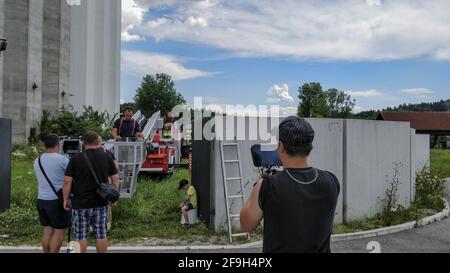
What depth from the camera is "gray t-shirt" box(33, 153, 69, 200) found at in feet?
17.5

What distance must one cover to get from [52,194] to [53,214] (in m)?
0.26

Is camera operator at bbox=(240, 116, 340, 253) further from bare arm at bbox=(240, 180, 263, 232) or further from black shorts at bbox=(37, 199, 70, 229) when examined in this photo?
black shorts at bbox=(37, 199, 70, 229)

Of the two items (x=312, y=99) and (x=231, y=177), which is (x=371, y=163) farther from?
(x=312, y=99)

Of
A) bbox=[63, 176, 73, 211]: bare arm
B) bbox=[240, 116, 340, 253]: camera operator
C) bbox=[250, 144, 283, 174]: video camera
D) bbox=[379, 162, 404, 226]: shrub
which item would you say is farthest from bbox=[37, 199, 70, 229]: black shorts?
bbox=[379, 162, 404, 226]: shrub

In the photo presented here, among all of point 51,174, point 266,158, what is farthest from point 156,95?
point 266,158

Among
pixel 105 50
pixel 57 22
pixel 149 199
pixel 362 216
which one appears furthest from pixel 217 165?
pixel 105 50

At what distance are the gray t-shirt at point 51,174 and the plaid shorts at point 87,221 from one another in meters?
0.46

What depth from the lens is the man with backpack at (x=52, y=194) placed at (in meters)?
5.32

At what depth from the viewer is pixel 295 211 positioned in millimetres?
2207

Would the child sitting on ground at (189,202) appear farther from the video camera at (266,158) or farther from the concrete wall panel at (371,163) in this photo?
the video camera at (266,158)

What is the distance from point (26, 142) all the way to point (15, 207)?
1565 cm

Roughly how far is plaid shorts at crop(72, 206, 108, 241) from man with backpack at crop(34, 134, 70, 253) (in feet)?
1.23
